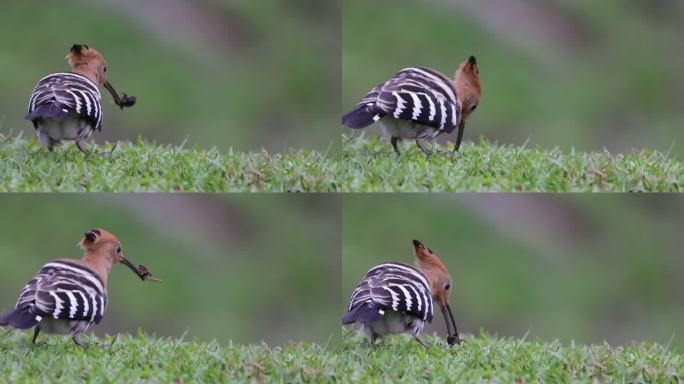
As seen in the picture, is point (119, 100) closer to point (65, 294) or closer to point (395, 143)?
point (65, 294)

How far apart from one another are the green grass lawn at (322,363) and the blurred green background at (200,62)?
84.3 inches

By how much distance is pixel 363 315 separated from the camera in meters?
6.14

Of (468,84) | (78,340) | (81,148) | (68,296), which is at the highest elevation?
(468,84)

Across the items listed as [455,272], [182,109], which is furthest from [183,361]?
[182,109]

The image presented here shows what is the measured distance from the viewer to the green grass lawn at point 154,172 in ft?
20.8

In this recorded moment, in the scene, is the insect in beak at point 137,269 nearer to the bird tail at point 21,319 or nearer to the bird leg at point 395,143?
the bird tail at point 21,319

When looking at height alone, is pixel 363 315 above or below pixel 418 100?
below

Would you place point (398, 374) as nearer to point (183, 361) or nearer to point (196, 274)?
point (183, 361)

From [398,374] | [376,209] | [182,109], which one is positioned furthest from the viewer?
[182,109]

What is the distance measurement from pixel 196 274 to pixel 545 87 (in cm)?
297

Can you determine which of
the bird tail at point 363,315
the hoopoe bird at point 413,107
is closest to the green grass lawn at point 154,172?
the hoopoe bird at point 413,107

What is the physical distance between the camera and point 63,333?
613cm

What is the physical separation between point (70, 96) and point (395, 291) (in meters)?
1.90

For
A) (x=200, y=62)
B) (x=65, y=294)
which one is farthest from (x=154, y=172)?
(x=200, y=62)
